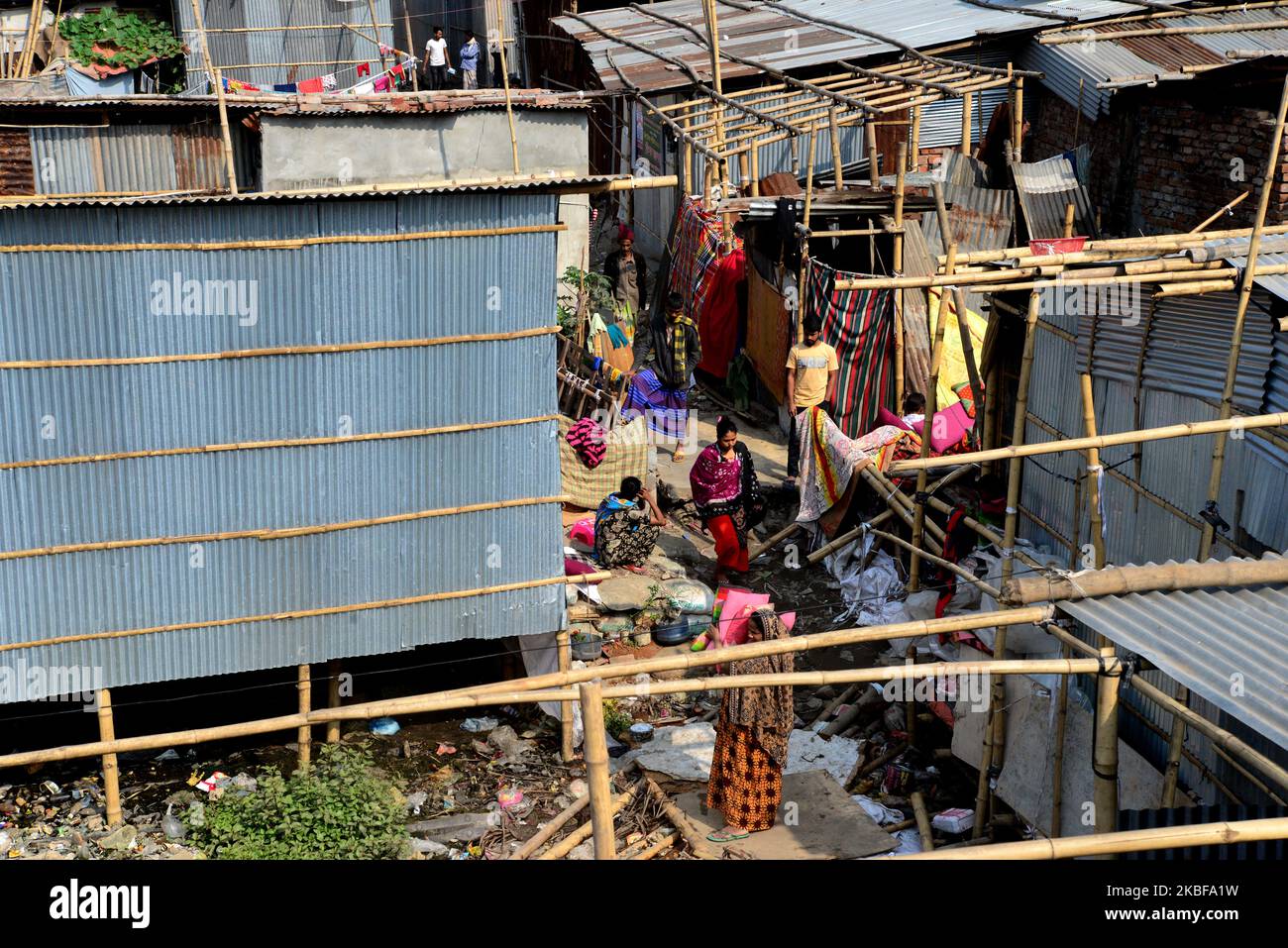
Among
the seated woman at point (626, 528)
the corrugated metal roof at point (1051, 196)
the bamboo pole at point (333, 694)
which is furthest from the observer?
the corrugated metal roof at point (1051, 196)

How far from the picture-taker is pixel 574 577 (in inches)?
430

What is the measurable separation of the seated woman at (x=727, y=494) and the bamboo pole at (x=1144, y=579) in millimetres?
5808

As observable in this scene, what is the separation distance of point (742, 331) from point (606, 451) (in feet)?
13.8

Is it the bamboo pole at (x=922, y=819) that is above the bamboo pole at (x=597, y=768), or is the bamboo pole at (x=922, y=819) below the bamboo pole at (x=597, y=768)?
below

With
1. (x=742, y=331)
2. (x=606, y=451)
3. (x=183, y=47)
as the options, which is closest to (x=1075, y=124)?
(x=742, y=331)

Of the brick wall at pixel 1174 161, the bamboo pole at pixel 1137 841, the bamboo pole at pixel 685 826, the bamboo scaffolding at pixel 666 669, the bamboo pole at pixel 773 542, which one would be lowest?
the bamboo pole at pixel 685 826

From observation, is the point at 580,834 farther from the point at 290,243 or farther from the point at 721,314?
the point at 721,314

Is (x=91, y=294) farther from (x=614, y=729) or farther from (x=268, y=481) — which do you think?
(x=614, y=729)

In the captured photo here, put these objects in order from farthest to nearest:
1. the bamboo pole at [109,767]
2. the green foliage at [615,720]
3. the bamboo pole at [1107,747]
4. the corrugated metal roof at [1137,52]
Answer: the corrugated metal roof at [1137,52] → the green foliage at [615,720] → the bamboo pole at [109,767] → the bamboo pole at [1107,747]

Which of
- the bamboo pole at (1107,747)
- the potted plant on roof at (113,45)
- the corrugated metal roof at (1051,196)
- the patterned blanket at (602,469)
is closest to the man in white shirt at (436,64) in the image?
the potted plant on roof at (113,45)

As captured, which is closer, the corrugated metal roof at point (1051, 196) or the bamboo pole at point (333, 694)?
the bamboo pole at point (333, 694)

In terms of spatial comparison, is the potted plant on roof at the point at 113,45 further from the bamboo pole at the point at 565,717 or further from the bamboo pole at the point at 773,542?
the bamboo pole at the point at 565,717

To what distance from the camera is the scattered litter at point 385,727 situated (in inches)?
391

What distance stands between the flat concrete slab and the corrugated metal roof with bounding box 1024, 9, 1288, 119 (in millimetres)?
9082
